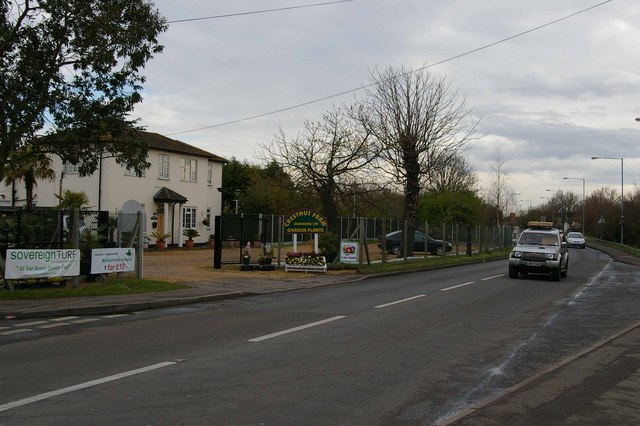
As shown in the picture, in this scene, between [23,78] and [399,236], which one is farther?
[399,236]

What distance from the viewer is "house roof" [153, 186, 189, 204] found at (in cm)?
3775

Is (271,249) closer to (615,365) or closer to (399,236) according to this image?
(399,236)

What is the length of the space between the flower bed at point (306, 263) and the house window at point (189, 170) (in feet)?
65.6

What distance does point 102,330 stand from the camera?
10.4 meters

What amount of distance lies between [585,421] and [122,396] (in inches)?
173

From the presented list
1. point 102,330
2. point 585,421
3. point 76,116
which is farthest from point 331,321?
point 76,116

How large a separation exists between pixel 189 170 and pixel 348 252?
20274 millimetres

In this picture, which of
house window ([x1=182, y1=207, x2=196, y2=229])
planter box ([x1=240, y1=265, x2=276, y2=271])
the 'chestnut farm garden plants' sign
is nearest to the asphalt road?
planter box ([x1=240, y1=265, x2=276, y2=271])

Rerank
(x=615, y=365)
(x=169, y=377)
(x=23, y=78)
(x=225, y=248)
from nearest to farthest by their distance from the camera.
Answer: (x=169, y=377)
(x=615, y=365)
(x=23, y=78)
(x=225, y=248)

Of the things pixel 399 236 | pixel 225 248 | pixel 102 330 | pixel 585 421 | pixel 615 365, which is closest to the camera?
pixel 585 421

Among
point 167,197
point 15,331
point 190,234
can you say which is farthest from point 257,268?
point 190,234

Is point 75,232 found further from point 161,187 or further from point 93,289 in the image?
point 161,187

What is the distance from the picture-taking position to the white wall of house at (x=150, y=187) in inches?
1389

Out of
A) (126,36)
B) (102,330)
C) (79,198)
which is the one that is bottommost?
(102,330)
